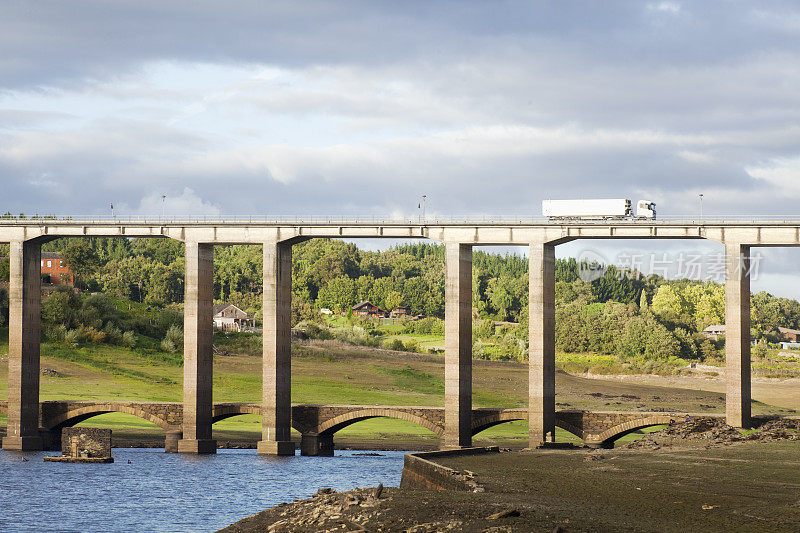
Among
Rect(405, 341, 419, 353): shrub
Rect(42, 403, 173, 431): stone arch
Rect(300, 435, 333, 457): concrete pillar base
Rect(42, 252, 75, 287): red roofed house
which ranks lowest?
Rect(300, 435, 333, 457): concrete pillar base

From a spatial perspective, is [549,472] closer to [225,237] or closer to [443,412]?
[443,412]

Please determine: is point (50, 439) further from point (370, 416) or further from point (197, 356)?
point (370, 416)

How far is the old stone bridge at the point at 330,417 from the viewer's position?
86.7 m

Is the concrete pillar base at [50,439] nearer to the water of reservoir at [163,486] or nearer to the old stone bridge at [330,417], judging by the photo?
the old stone bridge at [330,417]

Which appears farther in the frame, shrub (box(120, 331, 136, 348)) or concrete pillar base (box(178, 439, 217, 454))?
shrub (box(120, 331, 136, 348))

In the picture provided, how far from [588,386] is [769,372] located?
3444cm


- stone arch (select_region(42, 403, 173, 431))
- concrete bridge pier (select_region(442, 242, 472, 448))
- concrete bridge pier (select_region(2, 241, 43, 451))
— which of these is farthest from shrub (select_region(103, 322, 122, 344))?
concrete bridge pier (select_region(442, 242, 472, 448))

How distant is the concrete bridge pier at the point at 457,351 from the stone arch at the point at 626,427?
10.5 metres

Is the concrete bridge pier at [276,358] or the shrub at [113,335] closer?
the concrete bridge pier at [276,358]

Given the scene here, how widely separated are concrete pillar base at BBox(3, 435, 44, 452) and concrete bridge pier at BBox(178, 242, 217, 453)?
45.1 ft

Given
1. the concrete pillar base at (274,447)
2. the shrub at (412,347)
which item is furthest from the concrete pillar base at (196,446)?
the shrub at (412,347)

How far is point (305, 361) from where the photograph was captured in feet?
472

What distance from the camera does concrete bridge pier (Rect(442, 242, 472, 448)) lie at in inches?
3519

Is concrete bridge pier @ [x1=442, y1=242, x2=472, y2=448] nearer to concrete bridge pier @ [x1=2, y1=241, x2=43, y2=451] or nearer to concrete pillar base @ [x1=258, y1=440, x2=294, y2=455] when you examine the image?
concrete pillar base @ [x1=258, y1=440, x2=294, y2=455]
